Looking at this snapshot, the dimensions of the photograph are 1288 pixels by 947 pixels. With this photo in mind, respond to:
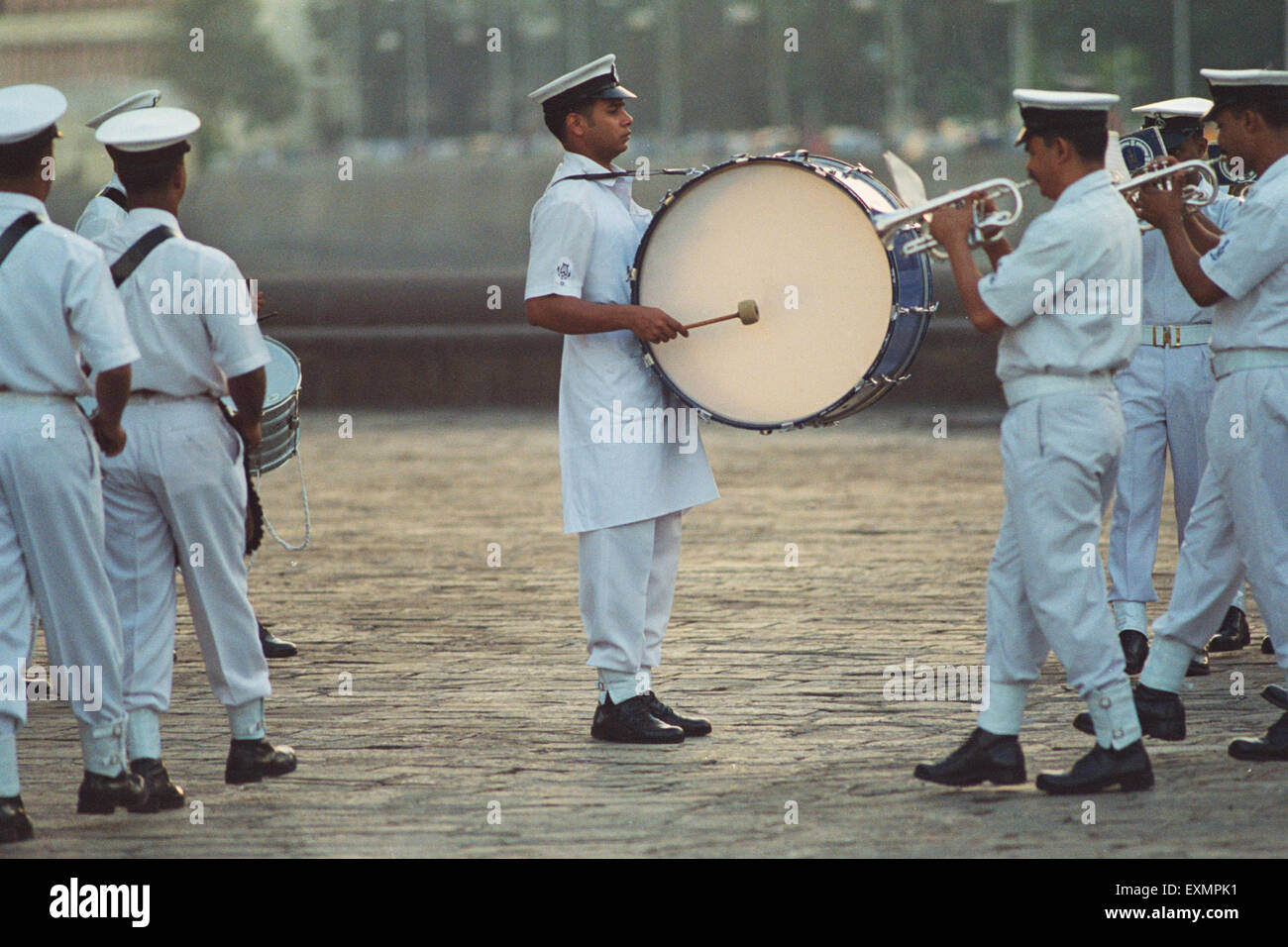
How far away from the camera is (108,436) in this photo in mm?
4723

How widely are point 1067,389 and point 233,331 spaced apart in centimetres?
220

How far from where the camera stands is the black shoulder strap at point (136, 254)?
193 inches

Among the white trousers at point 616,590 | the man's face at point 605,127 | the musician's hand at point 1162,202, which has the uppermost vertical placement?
the man's face at point 605,127

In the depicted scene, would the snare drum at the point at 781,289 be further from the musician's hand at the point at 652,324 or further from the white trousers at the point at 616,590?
the white trousers at the point at 616,590

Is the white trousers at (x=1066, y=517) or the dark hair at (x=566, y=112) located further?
the dark hair at (x=566, y=112)

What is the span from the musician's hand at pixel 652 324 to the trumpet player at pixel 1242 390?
1410mm

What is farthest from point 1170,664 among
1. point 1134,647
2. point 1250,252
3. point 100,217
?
point 100,217

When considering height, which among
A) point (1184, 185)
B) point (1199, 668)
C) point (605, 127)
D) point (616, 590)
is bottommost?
point (1199, 668)

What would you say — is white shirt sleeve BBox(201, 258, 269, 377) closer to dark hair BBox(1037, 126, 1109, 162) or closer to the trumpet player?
dark hair BBox(1037, 126, 1109, 162)

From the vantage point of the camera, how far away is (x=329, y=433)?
1532 centimetres

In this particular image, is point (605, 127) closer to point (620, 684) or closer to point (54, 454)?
point (620, 684)

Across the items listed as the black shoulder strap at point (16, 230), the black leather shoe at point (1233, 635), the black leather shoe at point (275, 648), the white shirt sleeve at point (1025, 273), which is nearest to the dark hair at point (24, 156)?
the black shoulder strap at point (16, 230)
